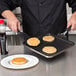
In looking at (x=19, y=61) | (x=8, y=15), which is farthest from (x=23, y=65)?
(x=8, y=15)

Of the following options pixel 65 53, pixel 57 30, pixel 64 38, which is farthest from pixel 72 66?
pixel 57 30

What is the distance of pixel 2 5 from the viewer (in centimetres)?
165

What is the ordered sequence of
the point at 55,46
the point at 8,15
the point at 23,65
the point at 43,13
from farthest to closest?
1. the point at 43,13
2. the point at 8,15
3. the point at 55,46
4. the point at 23,65

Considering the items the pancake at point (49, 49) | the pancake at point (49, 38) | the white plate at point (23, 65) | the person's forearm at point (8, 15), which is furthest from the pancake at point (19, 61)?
the person's forearm at point (8, 15)

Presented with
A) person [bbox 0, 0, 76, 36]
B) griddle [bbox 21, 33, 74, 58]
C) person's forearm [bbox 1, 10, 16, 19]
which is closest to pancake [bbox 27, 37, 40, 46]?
griddle [bbox 21, 33, 74, 58]

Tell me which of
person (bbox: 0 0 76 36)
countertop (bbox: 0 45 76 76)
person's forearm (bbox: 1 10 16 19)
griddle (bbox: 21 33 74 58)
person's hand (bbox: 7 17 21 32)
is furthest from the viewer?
→ person (bbox: 0 0 76 36)

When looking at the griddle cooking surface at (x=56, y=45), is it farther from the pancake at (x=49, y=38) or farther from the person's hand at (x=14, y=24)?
the person's hand at (x=14, y=24)

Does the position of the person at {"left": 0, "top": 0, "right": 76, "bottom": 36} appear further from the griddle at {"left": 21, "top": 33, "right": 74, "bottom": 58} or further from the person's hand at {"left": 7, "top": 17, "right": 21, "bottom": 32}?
the griddle at {"left": 21, "top": 33, "right": 74, "bottom": 58}

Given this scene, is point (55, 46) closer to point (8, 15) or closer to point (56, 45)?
point (56, 45)

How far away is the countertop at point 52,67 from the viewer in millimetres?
1045

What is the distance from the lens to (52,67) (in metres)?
1.11

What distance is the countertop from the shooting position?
1045mm

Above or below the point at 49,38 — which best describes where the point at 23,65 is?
below

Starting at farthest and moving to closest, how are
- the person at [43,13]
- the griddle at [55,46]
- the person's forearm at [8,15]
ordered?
the person at [43,13], the person's forearm at [8,15], the griddle at [55,46]
